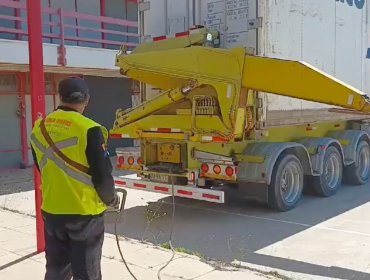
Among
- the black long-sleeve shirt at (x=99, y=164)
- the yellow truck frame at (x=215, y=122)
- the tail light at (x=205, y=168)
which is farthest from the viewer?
the tail light at (x=205, y=168)

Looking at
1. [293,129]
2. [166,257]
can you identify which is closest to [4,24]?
[293,129]

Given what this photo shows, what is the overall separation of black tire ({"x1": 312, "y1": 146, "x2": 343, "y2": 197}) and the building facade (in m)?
6.36

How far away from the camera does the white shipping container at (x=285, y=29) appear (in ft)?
24.1

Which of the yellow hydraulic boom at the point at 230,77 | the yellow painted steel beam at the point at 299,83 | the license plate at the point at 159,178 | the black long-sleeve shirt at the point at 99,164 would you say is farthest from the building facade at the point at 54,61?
the black long-sleeve shirt at the point at 99,164

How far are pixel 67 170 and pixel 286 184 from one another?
5.26 m

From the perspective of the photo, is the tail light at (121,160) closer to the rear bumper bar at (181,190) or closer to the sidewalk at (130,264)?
the rear bumper bar at (181,190)

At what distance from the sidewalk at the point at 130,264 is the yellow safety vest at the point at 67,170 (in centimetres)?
174

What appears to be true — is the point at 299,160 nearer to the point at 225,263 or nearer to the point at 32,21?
the point at 225,263

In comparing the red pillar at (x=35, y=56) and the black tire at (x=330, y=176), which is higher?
the red pillar at (x=35, y=56)

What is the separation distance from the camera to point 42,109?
17.6 ft

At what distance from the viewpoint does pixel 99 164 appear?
322cm

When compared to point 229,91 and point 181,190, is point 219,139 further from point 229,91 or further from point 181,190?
point 181,190

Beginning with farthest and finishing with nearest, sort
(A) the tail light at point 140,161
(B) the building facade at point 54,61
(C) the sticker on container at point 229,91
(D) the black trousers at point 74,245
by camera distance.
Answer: (B) the building facade at point 54,61, (A) the tail light at point 140,161, (C) the sticker on container at point 229,91, (D) the black trousers at point 74,245

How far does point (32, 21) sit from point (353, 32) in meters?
6.77
